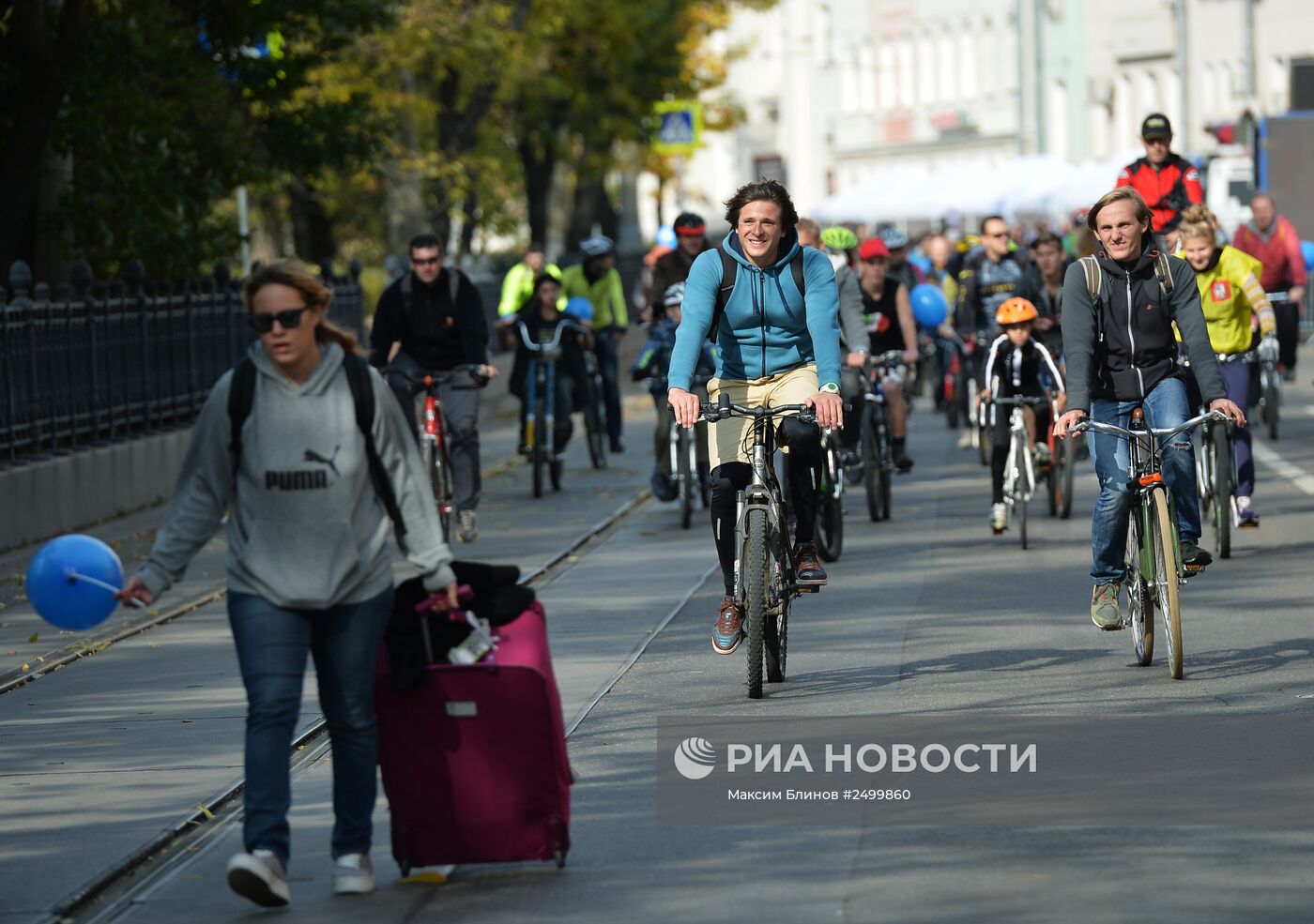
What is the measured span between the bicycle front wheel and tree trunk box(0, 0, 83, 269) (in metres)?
8.59

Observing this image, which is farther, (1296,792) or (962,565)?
(962,565)

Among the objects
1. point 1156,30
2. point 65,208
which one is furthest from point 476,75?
point 1156,30

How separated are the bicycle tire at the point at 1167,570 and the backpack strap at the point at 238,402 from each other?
4.19m

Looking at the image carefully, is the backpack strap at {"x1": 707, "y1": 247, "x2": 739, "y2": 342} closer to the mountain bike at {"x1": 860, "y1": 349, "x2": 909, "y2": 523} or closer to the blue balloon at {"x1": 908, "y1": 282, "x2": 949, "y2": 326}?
the mountain bike at {"x1": 860, "y1": 349, "x2": 909, "y2": 523}

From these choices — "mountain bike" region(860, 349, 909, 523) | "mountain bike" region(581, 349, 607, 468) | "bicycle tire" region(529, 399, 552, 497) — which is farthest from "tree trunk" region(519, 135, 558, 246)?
"mountain bike" region(860, 349, 909, 523)

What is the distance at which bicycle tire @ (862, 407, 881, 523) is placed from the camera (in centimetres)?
1551

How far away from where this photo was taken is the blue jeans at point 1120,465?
396 inches

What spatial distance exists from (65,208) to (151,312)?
1.98 metres

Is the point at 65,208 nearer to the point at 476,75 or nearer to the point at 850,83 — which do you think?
the point at 476,75

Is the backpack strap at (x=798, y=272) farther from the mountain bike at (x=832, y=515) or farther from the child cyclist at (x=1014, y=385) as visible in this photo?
the child cyclist at (x=1014, y=385)

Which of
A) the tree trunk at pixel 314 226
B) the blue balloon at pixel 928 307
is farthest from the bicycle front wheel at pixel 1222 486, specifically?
the tree trunk at pixel 314 226

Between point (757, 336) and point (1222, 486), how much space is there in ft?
14.1

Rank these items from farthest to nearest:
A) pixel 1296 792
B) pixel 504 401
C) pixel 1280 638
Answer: pixel 504 401 → pixel 1280 638 → pixel 1296 792

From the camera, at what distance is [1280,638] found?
35.1ft
